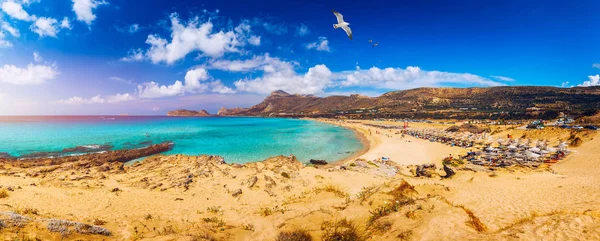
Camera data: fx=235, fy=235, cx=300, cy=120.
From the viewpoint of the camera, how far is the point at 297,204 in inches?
438

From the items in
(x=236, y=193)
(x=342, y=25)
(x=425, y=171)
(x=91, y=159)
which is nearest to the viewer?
(x=342, y=25)

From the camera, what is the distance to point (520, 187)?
13.1 m

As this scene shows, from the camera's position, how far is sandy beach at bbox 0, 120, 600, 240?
6.07 meters

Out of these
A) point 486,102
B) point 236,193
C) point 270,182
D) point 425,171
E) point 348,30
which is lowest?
point 425,171

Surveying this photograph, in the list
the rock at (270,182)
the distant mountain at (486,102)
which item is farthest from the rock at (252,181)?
the distant mountain at (486,102)

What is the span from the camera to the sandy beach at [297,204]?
607 cm

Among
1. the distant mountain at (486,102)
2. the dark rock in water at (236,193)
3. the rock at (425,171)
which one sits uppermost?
the distant mountain at (486,102)

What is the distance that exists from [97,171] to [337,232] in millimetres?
20832

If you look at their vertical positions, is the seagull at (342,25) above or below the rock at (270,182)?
above

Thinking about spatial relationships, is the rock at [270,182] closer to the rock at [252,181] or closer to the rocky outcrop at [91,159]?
the rock at [252,181]

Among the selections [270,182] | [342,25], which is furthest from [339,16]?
[270,182]

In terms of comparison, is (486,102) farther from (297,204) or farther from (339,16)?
(297,204)

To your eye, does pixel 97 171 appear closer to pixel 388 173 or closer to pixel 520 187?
pixel 388 173

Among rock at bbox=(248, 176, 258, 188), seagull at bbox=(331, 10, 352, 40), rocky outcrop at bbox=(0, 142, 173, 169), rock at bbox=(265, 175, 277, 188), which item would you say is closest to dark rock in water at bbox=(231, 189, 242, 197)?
rock at bbox=(248, 176, 258, 188)
